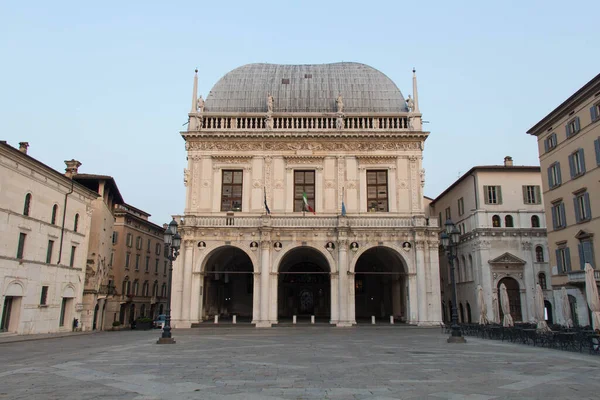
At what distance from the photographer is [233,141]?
41250 millimetres

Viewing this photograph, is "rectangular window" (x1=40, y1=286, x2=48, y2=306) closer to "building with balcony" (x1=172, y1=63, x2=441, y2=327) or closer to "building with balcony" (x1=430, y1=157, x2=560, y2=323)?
"building with balcony" (x1=172, y1=63, x2=441, y2=327)

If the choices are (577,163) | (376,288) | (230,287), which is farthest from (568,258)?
(230,287)

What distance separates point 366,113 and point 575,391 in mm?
32773

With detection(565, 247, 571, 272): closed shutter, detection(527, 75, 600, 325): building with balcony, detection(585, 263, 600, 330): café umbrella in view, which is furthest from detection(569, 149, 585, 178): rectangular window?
detection(585, 263, 600, 330): café umbrella

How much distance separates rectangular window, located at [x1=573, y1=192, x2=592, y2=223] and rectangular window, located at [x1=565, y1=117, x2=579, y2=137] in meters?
4.54

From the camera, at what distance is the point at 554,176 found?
3681 centimetres

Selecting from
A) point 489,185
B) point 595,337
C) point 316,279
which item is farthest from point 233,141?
point 595,337

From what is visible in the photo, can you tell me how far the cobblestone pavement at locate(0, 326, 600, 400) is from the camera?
10828 millimetres

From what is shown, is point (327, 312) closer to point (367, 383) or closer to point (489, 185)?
point (489, 185)

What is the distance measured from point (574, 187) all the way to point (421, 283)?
13.1 m

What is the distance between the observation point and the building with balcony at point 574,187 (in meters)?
31.5

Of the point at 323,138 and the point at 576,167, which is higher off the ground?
the point at 323,138

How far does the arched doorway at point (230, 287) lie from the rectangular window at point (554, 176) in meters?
26.4

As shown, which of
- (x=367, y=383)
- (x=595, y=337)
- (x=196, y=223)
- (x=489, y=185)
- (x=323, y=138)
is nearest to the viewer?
(x=367, y=383)
